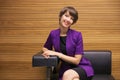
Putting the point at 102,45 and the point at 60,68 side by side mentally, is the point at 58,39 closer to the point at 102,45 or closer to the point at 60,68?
the point at 60,68

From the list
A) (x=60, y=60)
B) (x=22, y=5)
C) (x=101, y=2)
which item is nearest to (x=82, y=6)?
(x=101, y=2)

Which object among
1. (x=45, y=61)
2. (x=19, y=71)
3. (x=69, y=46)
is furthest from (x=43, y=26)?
(x=45, y=61)

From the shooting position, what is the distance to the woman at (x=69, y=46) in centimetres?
292

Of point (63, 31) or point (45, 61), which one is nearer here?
point (45, 61)

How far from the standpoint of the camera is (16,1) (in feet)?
13.2

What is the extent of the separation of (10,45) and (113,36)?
5.92ft

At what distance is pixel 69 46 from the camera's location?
3.04 meters

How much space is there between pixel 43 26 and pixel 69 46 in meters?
1.12

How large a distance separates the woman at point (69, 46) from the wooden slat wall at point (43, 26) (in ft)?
2.99

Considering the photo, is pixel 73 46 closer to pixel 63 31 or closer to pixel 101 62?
pixel 63 31

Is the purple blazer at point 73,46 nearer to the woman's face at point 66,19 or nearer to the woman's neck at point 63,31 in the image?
the woman's neck at point 63,31

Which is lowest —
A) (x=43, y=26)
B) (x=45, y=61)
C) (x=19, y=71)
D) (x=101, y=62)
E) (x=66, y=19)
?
(x=19, y=71)

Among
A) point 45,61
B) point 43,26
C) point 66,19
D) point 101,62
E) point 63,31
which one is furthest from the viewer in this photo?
point 43,26

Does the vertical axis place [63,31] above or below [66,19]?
below
